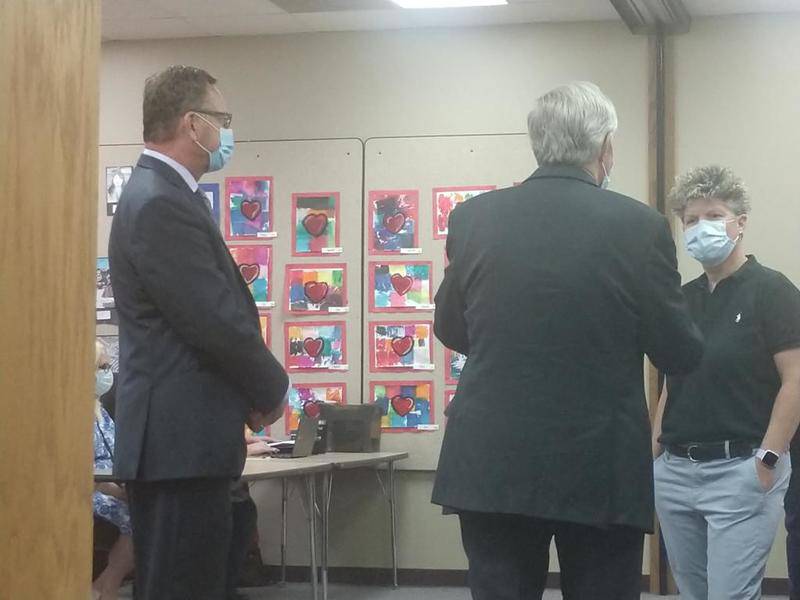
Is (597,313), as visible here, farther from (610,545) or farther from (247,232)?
(247,232)

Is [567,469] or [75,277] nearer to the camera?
[75,277]

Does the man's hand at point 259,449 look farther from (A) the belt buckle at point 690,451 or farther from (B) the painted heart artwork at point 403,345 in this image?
(A) the belt buckle at point 690,451

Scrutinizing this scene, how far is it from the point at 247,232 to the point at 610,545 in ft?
15.0

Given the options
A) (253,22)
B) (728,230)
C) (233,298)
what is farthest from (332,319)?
(233,298)

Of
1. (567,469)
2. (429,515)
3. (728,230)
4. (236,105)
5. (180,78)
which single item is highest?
(236,105)

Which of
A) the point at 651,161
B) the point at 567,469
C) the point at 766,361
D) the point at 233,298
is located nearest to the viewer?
the point at 567,469

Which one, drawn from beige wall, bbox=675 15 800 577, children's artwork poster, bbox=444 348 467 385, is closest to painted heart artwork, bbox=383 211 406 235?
children's artwork poster, bbox=444 348 467 385

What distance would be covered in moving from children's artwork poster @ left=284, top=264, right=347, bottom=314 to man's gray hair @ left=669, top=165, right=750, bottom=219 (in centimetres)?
330

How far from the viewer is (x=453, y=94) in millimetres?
6246

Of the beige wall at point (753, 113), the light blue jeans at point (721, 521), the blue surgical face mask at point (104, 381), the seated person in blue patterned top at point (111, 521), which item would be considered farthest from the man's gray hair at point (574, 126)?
the beige wall at point (753, 113)

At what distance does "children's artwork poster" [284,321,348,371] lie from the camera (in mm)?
6273

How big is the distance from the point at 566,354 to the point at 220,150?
1.08 meters

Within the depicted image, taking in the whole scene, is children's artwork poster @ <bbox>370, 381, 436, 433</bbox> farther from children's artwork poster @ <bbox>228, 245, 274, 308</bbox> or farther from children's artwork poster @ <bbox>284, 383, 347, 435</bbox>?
children's artwork poster @ <bbox>228, 245, 274, 308</bbox>

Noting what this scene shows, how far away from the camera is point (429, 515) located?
6.21 meters
